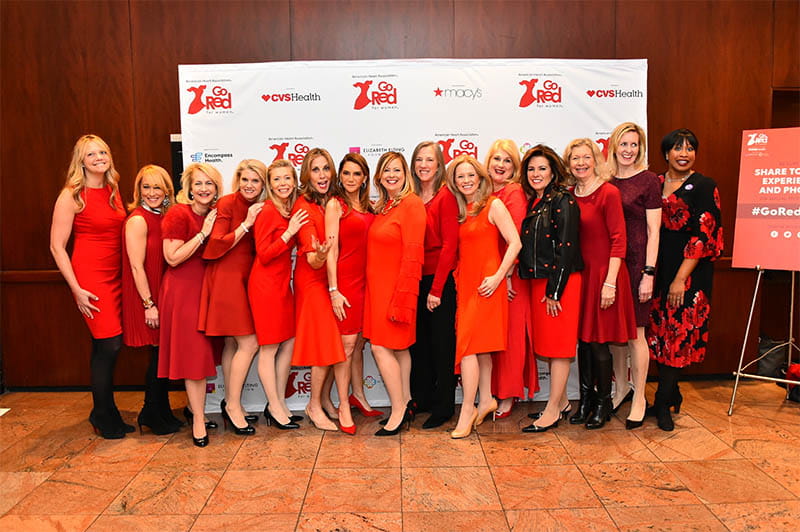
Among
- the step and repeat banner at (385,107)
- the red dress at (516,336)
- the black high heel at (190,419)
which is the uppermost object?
the step and repeat banner at (385,107)

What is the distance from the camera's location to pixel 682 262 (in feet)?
11.8

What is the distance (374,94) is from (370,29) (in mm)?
688

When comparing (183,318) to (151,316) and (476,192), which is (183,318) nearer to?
(151,316)

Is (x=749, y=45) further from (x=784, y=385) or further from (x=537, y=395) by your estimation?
(x=537, y=395)

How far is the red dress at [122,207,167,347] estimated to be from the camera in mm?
3586

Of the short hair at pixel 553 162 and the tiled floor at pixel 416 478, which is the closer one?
the tiled floor at pixel 416 478

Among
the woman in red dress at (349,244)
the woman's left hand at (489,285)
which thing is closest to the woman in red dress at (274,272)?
the woman in red dress at (349,244)

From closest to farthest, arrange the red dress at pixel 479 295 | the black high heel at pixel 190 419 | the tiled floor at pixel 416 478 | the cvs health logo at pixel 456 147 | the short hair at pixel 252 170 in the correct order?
the tiled floor at pixel 416 478, the red dress at pixel 479 295, the short hair at pixel 252 170, the black high heel at pixel 190 419, the cvs health logo at pixel 456 147

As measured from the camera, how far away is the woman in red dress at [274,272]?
137 inches

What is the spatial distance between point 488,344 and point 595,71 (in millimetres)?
2215

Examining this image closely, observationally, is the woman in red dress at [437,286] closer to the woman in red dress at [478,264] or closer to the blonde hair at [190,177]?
the woman in red dress at [478,264]

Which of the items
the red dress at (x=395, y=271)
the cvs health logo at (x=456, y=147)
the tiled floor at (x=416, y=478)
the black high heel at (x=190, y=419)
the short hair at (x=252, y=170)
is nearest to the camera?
the tiled floor at (x=416, y=478)

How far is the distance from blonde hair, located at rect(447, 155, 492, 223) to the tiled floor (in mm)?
1387

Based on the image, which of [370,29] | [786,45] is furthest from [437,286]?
[786,45]
